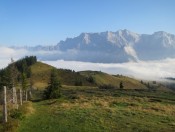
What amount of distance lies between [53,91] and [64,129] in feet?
141

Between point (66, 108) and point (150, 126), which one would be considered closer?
point (150, 126)

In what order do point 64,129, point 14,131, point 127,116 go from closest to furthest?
point 14,131, point 64,129, point 127,116

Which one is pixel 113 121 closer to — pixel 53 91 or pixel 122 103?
pixel 122 103

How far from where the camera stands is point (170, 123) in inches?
1412

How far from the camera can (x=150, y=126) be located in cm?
3425

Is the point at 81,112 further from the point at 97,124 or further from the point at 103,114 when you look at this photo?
the point at 97,124

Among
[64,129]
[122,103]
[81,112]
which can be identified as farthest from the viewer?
[122,103]

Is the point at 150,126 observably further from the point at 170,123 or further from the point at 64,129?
the point at 64,129

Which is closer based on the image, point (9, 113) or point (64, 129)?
point (64, 129)

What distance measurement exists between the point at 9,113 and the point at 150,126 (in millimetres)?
16390

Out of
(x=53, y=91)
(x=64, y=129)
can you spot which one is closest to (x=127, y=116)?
(x=64, y=129)

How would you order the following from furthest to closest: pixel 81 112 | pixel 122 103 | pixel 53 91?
pixel 53 91
pixel 122 103
pixel 81 112

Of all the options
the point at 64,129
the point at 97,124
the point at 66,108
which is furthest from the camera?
the point at 66,108

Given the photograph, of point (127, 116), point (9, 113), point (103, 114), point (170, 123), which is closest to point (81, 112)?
point (103, 114)
